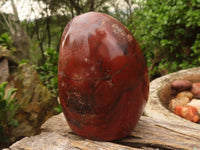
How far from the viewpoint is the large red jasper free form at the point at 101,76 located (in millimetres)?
979

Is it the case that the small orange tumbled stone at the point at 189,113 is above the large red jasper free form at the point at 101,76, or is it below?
below

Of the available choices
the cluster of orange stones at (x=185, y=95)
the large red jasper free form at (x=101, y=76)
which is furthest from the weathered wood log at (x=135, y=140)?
the cluster of orange stones at (x=185, y=95)

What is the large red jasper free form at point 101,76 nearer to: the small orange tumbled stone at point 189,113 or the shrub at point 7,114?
the small orange tumbled stone at point 189,113

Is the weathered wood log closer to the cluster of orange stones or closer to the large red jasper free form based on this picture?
the large red jasper free form

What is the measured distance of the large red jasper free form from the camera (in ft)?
3.21

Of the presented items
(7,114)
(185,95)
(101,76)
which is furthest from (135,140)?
(7,114)

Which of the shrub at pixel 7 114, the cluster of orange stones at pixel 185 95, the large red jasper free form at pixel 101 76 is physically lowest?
the shrub at pixel 7 114

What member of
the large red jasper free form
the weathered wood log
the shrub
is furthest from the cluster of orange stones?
the shrub

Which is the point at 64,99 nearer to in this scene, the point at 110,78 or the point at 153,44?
the point at 110,78

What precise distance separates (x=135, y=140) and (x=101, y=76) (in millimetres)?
486

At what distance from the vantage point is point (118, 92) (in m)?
1.00

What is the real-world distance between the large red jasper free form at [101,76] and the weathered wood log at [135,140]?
76 millimetres

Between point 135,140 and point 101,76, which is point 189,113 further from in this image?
point 101,76

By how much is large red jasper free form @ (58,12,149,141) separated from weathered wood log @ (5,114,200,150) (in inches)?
3.0
